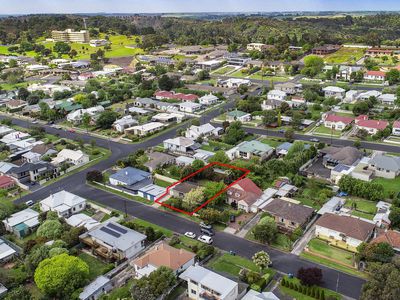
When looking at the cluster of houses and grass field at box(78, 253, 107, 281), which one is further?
the cluster of houses

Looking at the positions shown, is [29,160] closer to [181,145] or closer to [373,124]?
[181,145]

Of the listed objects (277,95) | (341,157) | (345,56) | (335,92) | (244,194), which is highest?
(345,56)

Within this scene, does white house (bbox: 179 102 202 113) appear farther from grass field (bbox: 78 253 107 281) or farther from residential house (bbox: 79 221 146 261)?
grass field (bbox: 78 253 107 281)

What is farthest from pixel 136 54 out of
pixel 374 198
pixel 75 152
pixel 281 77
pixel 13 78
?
pixel 374 198

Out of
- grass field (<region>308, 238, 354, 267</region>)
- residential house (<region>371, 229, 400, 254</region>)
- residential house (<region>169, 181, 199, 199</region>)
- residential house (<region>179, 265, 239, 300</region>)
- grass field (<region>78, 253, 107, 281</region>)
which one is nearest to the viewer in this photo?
residential house (<region>179, 265, 239, 300</region>)

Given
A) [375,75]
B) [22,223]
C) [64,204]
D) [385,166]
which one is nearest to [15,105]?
[64,204]

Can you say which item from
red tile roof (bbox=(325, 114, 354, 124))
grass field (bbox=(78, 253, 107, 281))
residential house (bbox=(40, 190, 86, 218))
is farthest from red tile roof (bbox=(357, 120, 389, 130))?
grass field (bbox=(78, 253, 107, 281))

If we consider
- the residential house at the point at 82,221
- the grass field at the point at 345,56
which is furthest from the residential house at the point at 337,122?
the grass field at the point at 345,56
